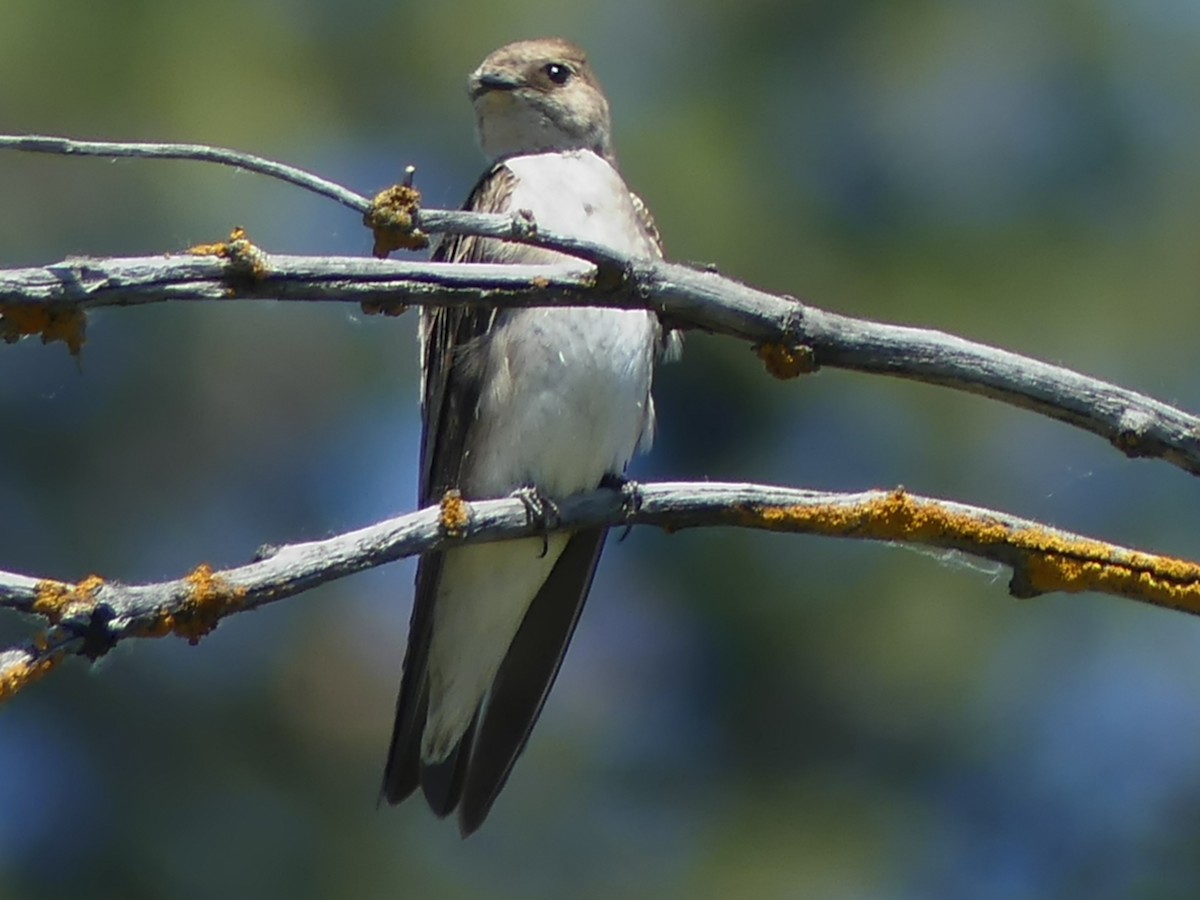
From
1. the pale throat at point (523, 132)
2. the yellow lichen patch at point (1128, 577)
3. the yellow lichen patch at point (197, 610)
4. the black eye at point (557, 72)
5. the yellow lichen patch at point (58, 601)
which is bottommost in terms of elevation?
the yellow lichen patch at point (58, 601)

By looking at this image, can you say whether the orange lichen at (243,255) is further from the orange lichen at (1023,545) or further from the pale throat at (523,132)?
the pale throat at (523,132)

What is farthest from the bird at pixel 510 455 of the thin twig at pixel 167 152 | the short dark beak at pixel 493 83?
the thin twig at pixel 167 152

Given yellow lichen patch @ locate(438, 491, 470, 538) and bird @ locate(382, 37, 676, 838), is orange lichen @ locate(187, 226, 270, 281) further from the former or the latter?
bird @ locate(382, 37, 676, 838)

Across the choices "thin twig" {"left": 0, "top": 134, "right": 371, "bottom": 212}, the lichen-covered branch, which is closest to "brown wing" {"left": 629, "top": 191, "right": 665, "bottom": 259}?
the lichen-covered branch

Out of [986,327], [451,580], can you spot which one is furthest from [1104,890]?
[451,580]

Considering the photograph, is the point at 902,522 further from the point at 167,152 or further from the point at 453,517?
the point at 167,152

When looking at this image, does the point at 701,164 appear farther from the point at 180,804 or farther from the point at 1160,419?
the point at 1160,419

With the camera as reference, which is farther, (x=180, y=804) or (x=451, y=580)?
Answer: (x=180, y=804)
